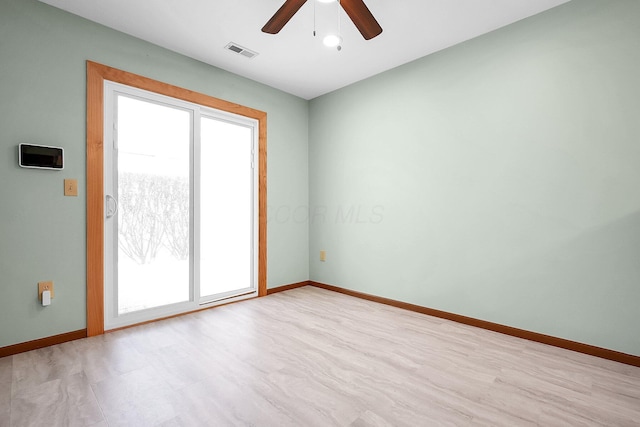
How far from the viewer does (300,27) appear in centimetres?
253

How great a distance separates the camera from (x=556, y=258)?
230 centimetres

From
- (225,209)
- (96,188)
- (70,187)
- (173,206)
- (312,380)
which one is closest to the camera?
(312,380)

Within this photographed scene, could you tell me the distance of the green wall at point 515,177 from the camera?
207 centimetres

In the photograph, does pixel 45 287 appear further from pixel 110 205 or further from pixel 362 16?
pixel 362 16

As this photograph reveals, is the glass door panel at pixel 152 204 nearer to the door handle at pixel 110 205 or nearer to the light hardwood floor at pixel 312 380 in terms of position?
the door handle at pixel 110 205

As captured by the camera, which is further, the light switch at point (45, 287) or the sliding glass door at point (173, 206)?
the sliding glass door at point (173, 206)

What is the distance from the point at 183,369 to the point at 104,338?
965 millimetres

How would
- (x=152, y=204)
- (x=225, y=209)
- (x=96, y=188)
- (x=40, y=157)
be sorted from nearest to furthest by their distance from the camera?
(x=40, y=157) → (x=96, y=188) → (x=152, y=204) → (x=225, y=209)

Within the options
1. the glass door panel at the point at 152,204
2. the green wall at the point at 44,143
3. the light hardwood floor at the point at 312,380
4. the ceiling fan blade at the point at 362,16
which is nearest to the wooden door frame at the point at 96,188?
the green wall at the point at 44,143

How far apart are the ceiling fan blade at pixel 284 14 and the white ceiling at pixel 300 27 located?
408mm

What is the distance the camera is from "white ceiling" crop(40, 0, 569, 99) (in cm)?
227

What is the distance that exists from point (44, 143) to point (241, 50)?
5.98 feet

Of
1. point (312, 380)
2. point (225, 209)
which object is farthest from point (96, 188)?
point (312, 380)

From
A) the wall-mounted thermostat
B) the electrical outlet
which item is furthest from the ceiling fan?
the electrical outlet
